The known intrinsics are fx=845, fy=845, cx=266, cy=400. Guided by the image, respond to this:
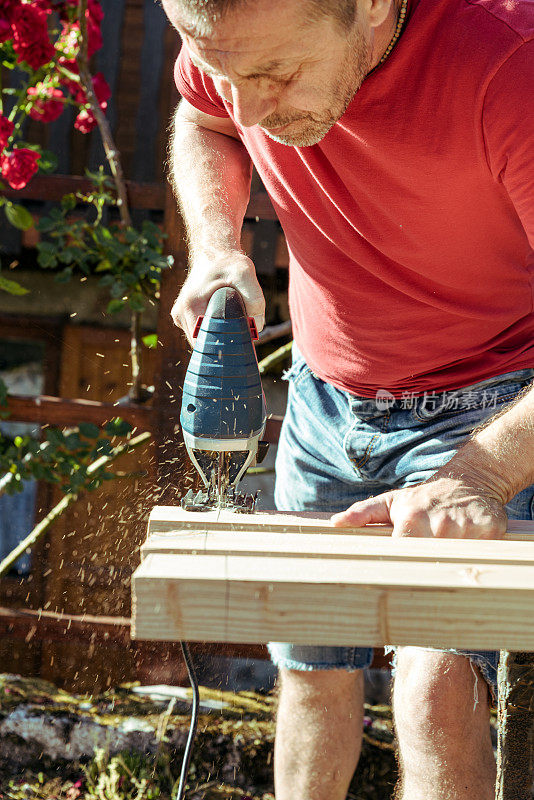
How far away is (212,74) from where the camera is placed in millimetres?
1459

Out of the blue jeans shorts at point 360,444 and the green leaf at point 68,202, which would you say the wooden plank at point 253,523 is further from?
the green leaf at point 68,202

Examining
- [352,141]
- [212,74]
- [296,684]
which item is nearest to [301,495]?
[296,684]

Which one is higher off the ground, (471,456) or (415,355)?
(415,355)

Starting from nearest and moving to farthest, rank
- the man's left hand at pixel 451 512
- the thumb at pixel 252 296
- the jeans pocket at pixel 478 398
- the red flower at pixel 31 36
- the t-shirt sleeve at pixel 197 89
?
the man's left hand at pixel 451 512, the thumb at pixel 252 296, the jeans pocket at pixel 478 398, the t-shirt sleeve at pixel 197 89, the red flower at pixel 31 36

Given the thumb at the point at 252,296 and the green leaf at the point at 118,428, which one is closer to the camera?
the thumb at the point at 252,296

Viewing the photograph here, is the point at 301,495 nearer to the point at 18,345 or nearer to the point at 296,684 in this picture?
the point at 296,684

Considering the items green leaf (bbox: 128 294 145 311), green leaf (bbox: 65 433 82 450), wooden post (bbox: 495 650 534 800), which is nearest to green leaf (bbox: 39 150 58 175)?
green leaf (bbox: 128 294 145 311)

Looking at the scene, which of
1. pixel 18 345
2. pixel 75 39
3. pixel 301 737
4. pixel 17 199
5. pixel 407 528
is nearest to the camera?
pixel 407 528

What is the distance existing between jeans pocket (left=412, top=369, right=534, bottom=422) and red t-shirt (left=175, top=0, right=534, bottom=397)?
0.07 ft

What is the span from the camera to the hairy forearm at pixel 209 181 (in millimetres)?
1929

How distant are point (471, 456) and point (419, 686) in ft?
1.48

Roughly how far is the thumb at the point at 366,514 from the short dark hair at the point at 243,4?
0.80m

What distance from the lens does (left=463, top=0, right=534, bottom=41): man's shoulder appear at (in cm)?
143

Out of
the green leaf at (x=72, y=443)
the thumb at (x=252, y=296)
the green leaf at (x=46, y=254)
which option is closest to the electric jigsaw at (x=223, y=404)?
the thumb at (x=252, y=296)
